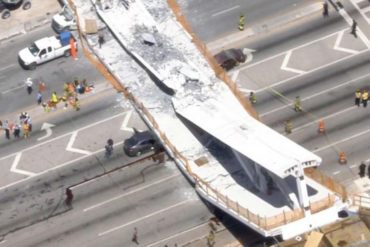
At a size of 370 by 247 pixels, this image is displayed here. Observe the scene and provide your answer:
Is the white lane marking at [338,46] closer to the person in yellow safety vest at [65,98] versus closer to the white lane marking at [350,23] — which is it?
the white lane marking at [350,23]

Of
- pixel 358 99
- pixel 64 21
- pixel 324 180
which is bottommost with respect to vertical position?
pixel 324 180

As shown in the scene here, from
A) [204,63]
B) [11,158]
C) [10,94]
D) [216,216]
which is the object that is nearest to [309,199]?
[216,216]

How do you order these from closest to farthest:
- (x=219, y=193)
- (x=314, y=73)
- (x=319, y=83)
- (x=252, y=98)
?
(x=219, y=193) < (x=252, y=98) < (x=319, y=83) < (x=314, y=73)

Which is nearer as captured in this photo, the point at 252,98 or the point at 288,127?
the point at 288,127

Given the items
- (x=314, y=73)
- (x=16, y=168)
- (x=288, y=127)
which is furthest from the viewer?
(x=314, y=73)

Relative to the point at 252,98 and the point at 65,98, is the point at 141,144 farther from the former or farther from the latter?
the point at 252,98

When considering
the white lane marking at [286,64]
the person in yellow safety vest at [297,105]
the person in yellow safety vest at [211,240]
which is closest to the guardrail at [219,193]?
the person in yellow safety vest at [211,240]

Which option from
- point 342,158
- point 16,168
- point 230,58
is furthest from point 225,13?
point 16,168

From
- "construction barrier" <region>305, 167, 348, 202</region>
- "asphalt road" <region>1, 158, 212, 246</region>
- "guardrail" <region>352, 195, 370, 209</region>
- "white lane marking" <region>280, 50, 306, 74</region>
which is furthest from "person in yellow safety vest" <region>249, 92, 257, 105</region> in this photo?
"construction barrier" <region>305, 167, 348, 202</region>
